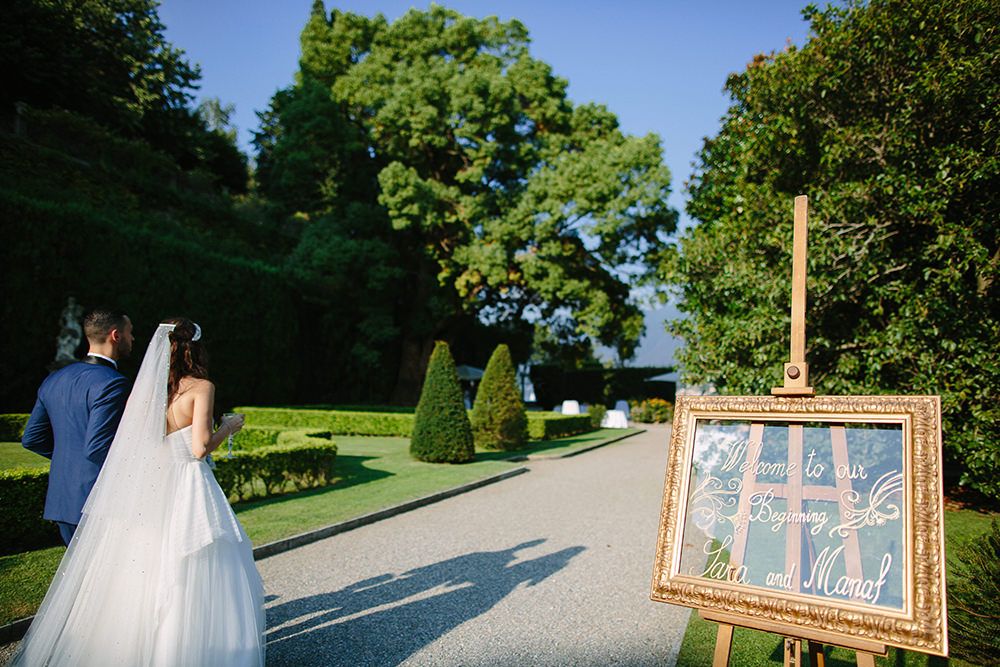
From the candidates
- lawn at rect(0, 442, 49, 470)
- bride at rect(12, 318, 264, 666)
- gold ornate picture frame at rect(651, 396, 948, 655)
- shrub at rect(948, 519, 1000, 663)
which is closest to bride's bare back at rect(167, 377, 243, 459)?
bride at rect(12, 318, 264, 666)

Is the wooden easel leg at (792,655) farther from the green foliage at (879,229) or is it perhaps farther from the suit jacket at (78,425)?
the green foliage at (879,229)

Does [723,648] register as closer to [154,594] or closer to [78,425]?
[154,594]

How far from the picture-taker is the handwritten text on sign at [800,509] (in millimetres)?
2637

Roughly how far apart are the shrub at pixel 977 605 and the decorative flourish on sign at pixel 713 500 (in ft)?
5.55

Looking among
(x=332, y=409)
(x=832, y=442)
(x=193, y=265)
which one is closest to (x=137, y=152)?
(x=193, y=265)

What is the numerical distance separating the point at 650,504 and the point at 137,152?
21.6 m

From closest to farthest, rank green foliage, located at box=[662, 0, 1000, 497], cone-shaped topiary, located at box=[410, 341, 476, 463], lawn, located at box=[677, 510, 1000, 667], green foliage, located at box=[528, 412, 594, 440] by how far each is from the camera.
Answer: lawn, located at box=[677, 510, 1000, 667] < green foliage, located at box=[662, 0, 1000, 497] < cone-shaped topiary, located at box=[410, 341, 476, 463] < green foliage, located at box=[528, 412, 594, 440]

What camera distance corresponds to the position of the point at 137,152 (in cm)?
2136

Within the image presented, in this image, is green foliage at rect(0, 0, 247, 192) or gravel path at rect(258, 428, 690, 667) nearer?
gravel path at rect(258, 428, 690, 667)

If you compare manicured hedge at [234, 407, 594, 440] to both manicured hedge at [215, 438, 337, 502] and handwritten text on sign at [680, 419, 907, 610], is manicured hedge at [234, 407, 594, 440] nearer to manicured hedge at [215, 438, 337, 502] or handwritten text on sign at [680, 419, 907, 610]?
manicured hedge at [215, 438, 337, 502]

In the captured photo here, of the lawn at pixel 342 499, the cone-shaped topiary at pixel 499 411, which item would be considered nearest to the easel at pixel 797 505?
the lawn at pixel 342 499

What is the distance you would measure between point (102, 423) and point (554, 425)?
16942 millimetres

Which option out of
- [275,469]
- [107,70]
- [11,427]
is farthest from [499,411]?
[107,70]

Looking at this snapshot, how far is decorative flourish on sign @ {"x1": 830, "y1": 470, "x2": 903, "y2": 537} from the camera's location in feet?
8.80
